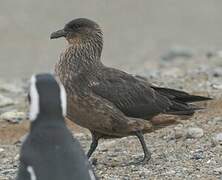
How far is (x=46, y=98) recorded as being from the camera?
20.0 ft

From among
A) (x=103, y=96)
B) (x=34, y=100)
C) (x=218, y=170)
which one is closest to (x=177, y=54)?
(x=103, y=96)

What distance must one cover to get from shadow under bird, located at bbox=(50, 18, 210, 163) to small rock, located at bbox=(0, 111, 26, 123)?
2.07 m

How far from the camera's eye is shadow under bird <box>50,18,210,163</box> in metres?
9.17

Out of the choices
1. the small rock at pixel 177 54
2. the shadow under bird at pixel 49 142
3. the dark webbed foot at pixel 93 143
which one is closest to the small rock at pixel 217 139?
the dark webbed foot at pixel 93 143

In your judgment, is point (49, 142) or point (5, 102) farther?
point (5, 102)

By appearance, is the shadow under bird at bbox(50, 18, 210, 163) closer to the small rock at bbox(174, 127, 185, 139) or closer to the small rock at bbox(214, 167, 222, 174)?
the small rock at bbox(174, 127, 185, 139)

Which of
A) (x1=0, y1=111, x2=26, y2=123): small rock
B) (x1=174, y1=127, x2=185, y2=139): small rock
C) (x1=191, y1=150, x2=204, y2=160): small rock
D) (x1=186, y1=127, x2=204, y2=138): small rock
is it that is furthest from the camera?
(x1=0, y1=111, x2=26, y2=123): small rock

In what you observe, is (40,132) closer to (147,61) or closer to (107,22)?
(147,61)

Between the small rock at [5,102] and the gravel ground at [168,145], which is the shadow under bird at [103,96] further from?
the small rock at [5,102]

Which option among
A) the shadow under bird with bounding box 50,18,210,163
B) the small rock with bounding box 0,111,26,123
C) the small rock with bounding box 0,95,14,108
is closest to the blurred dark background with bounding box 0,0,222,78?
the small rock with bounding box 0,95,14,108

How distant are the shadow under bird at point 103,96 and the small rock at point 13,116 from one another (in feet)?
6.78

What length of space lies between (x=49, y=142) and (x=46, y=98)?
1.02 feet

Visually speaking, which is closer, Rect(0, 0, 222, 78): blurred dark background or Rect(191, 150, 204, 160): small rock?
Rect(191, 150, 204, 160): small rock

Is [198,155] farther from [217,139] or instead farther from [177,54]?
[177,54]
